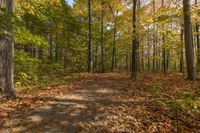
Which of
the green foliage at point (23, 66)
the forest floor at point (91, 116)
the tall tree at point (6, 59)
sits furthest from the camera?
the green foliage at point (23, 66)

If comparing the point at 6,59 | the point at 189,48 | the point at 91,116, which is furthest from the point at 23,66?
the point at 189,48

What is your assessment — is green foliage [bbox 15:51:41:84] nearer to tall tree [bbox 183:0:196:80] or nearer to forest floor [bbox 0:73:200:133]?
forest floor [bbox 0:73:200:133]

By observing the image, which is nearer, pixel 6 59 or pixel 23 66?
pixel 6 59

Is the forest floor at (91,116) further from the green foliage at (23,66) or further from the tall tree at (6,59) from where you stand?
the green foliage at (23,66)

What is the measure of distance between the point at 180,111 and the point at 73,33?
2096cm

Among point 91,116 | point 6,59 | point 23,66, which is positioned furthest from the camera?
point 23,66

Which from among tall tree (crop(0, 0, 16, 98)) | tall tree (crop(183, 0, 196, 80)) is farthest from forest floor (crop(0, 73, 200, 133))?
tall tree (crop(183, 0, 196, 80))

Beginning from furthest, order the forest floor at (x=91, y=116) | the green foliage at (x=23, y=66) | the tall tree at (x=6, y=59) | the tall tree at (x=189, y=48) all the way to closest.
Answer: the tall tree at (x=189, y=48) → the green foliage at (x=23, y=66) → the tall tree at (x=6, y=59) → the forest floor at (x=91, y=116)

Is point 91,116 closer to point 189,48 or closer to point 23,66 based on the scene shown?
point 23,66

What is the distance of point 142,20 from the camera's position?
49.0 ft

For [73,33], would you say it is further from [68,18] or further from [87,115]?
[87,115]

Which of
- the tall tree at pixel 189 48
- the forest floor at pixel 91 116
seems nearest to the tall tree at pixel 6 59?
the forest floor at pixel 91 116

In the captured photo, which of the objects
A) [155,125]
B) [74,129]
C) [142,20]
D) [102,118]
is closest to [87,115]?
[102,118]

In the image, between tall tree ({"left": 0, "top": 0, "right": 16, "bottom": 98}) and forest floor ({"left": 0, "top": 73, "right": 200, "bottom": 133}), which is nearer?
forest floor ({"left": 0, "top": 73, "right": 200, "bottom": 133})
